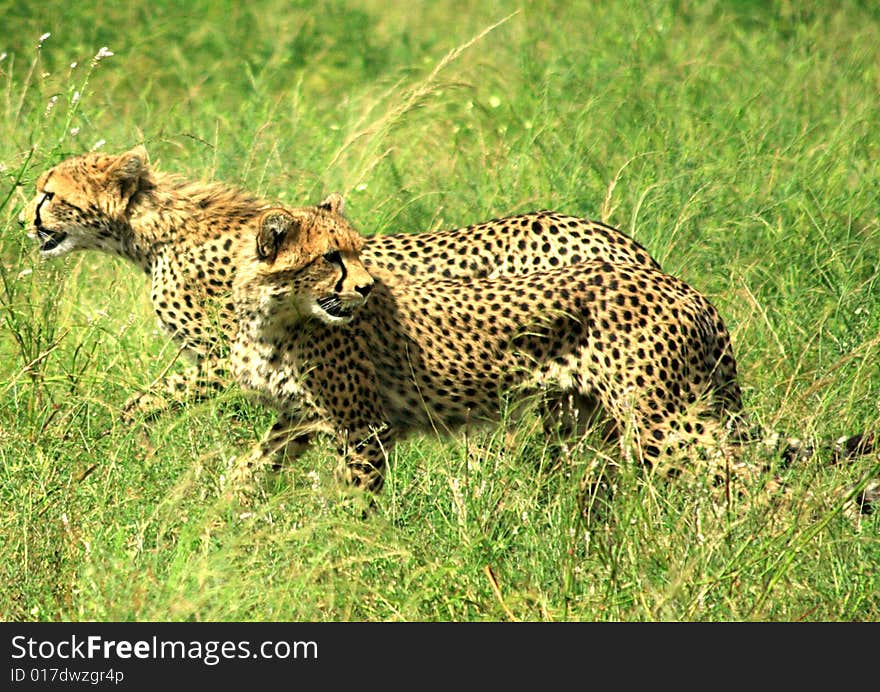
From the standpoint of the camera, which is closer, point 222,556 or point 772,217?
point 222,556

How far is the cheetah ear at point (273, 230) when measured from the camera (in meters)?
4.54

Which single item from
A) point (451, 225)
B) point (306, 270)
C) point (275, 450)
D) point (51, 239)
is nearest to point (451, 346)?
point (306, 270)

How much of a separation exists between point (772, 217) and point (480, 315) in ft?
6.61

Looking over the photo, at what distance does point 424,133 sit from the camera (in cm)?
725

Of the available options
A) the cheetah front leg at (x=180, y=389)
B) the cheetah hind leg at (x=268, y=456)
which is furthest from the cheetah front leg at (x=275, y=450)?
the cheetah front leg at (x=180, y=389)

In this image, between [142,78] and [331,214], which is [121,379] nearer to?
[331,214]

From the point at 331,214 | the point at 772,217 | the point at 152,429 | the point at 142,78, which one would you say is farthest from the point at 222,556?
the point at 142,78

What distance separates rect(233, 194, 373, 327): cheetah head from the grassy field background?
39cm

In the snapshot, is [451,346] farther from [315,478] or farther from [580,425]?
[315,478]

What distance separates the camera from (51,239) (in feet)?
18.2

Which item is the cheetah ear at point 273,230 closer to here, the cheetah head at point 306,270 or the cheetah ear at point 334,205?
the cheetah head at point 306,270

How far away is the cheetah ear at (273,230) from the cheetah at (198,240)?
703 millimetres

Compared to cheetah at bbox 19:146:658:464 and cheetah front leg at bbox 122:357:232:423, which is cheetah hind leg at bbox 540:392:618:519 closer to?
cheetah at bbox 19:146:658:464
